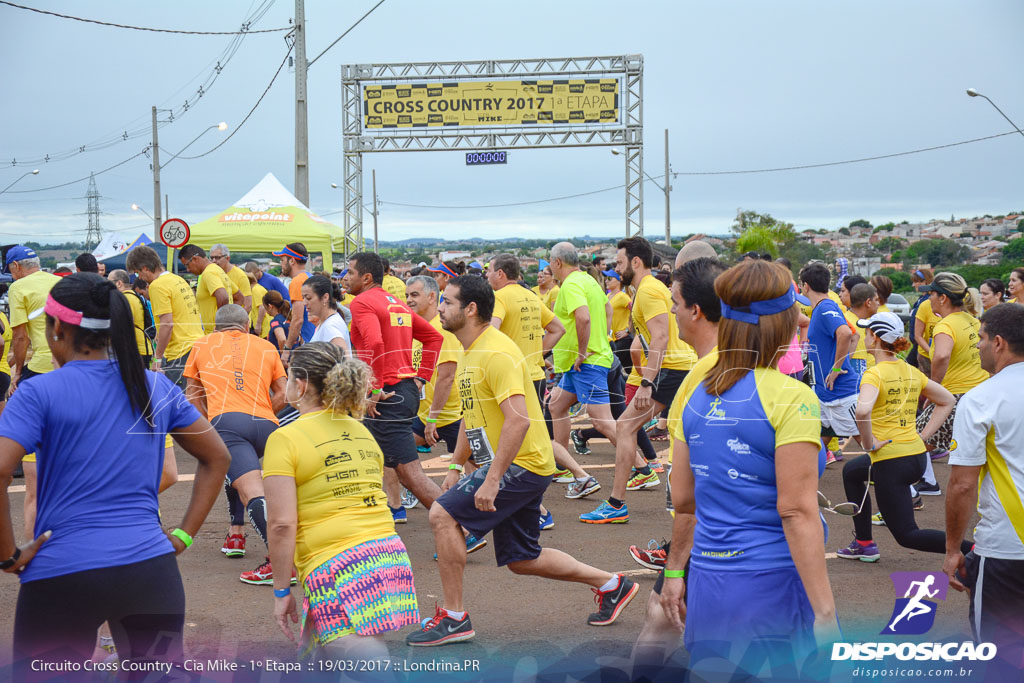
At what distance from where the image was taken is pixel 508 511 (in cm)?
489

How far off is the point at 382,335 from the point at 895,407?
3790 mm

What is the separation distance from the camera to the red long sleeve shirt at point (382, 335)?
275 inches

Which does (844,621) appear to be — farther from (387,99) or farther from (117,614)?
(387,99)

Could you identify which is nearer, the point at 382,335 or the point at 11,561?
the point at 11,561

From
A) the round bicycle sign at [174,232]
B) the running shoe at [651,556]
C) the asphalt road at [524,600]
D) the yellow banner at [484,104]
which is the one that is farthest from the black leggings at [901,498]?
the yellow banner at [484,104]

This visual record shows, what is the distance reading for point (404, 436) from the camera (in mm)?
6746

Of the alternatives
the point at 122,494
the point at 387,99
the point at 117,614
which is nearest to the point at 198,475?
the point at 122,494

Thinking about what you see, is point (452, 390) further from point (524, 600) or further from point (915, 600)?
point (915, 600)

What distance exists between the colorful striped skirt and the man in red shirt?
3.07 meters

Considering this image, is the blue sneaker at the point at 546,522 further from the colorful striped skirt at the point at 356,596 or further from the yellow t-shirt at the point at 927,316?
the yellow t-shirt at the point at 927,316

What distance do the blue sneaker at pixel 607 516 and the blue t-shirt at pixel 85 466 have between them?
463cm

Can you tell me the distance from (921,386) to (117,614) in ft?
17.1

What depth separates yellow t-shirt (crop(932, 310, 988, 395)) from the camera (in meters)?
8.15

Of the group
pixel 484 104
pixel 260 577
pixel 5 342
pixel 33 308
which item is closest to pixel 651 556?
pixel 260 577
